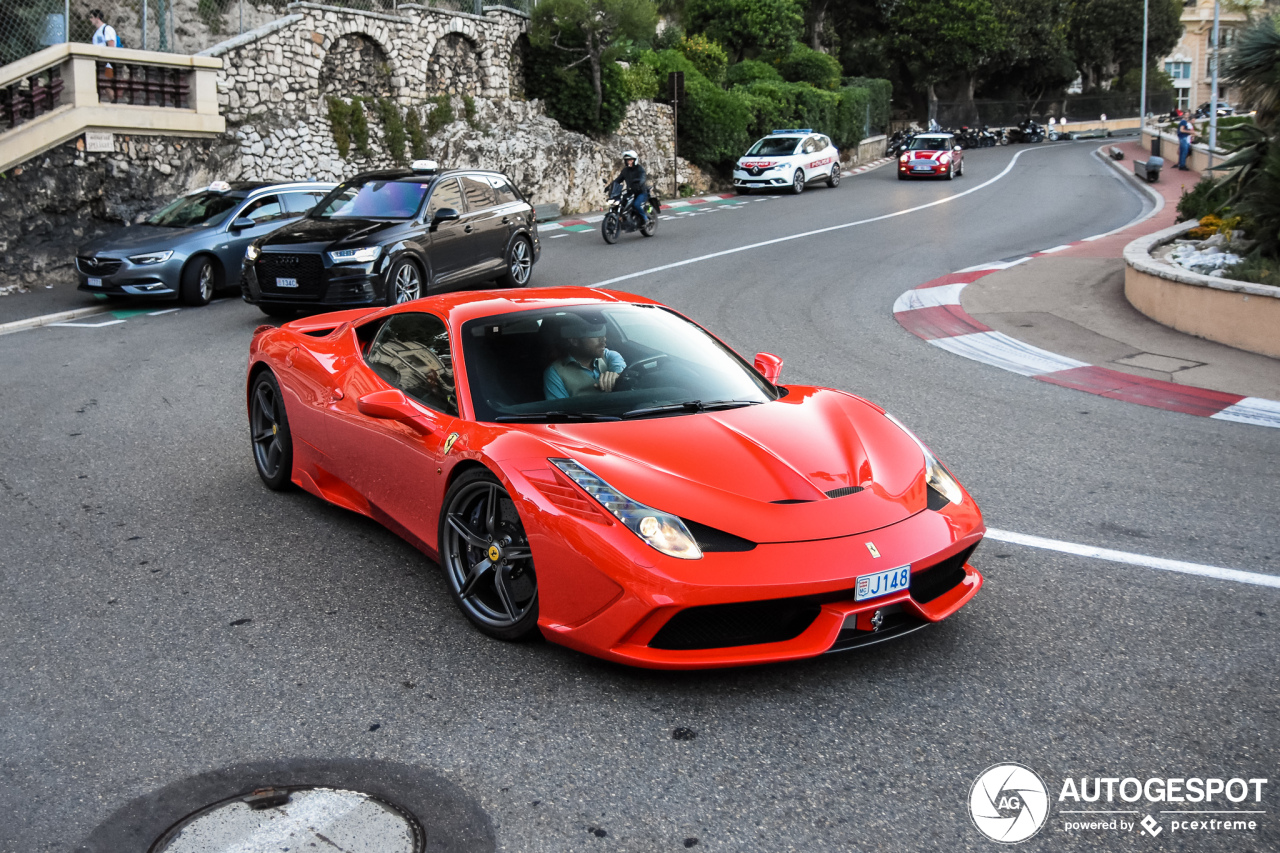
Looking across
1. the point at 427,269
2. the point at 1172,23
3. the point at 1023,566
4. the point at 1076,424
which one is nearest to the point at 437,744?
the point at 1023,566

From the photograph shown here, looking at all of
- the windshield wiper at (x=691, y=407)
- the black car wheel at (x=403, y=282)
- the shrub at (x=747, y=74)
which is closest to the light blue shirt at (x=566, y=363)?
the windshield wiper at (x=691, y=407)

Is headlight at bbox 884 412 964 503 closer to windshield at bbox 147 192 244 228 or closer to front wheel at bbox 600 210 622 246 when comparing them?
windshield at bbox 147 192 244 228

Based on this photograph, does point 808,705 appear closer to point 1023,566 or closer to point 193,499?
point 1023,566

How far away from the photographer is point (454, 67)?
2720 centimetres

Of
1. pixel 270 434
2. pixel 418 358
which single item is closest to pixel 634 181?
pixel 270 434

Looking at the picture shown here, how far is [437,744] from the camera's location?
3.69 meters

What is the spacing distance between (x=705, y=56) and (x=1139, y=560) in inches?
1375

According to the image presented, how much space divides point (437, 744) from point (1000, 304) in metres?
11.9

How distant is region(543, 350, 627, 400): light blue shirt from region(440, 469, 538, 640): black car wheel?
1.95 feet

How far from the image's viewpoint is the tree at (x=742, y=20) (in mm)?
44000

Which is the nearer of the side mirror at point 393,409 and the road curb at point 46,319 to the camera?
the side mirror at point 393,409

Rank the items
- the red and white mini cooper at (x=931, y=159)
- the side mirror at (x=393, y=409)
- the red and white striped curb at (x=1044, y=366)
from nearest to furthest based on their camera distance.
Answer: the side mirror at (x=393, y=409), the red and white striped curb at (x=1044, y=366), the red and white mini cooper at (x=931, y=159)

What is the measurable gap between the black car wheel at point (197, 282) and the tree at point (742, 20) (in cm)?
3216

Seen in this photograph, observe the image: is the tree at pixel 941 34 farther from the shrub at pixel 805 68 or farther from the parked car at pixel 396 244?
the parked car at pixel 396 244
